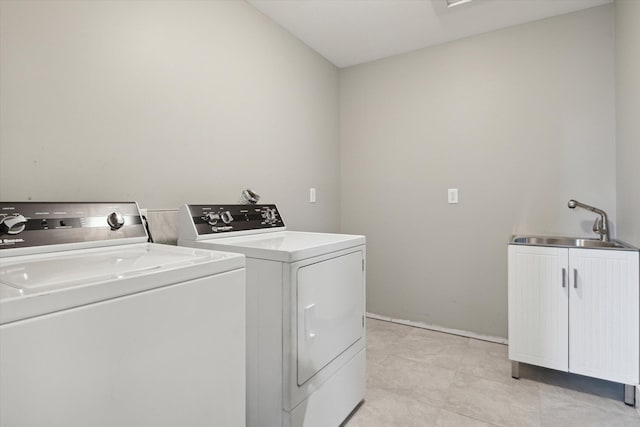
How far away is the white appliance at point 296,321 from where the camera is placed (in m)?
1.29

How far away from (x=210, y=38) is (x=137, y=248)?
1.28 meters

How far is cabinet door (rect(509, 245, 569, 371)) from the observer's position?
1.88 metres

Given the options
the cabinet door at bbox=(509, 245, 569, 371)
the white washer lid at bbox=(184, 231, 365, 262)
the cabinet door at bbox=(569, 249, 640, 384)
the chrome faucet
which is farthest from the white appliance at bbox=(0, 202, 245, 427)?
the chrome faucet

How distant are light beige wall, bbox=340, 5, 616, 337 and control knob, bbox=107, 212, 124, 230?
2.16m

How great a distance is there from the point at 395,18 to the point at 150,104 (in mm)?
1719

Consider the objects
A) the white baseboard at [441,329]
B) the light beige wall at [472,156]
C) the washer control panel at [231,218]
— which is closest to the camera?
the washer control panel at [231,218]

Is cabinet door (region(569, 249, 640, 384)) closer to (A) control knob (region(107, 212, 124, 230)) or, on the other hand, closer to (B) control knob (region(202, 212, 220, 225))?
(B) control knob (region(202, 212, 220, 225))

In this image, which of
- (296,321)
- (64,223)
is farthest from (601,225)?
(64,223)

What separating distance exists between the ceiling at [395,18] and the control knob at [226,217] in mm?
1402

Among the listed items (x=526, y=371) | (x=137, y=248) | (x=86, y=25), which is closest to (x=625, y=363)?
(x=526, y=371)

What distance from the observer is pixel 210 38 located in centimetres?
190

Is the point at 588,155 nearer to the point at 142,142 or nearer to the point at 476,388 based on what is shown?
the point at 476,388

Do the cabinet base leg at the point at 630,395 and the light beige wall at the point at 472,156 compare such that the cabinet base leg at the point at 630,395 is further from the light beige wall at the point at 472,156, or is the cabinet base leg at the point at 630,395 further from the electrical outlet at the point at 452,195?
the electrical outlet at the point at 452,195

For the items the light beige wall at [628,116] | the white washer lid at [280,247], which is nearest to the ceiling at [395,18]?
the light beige wall at [628,116]
